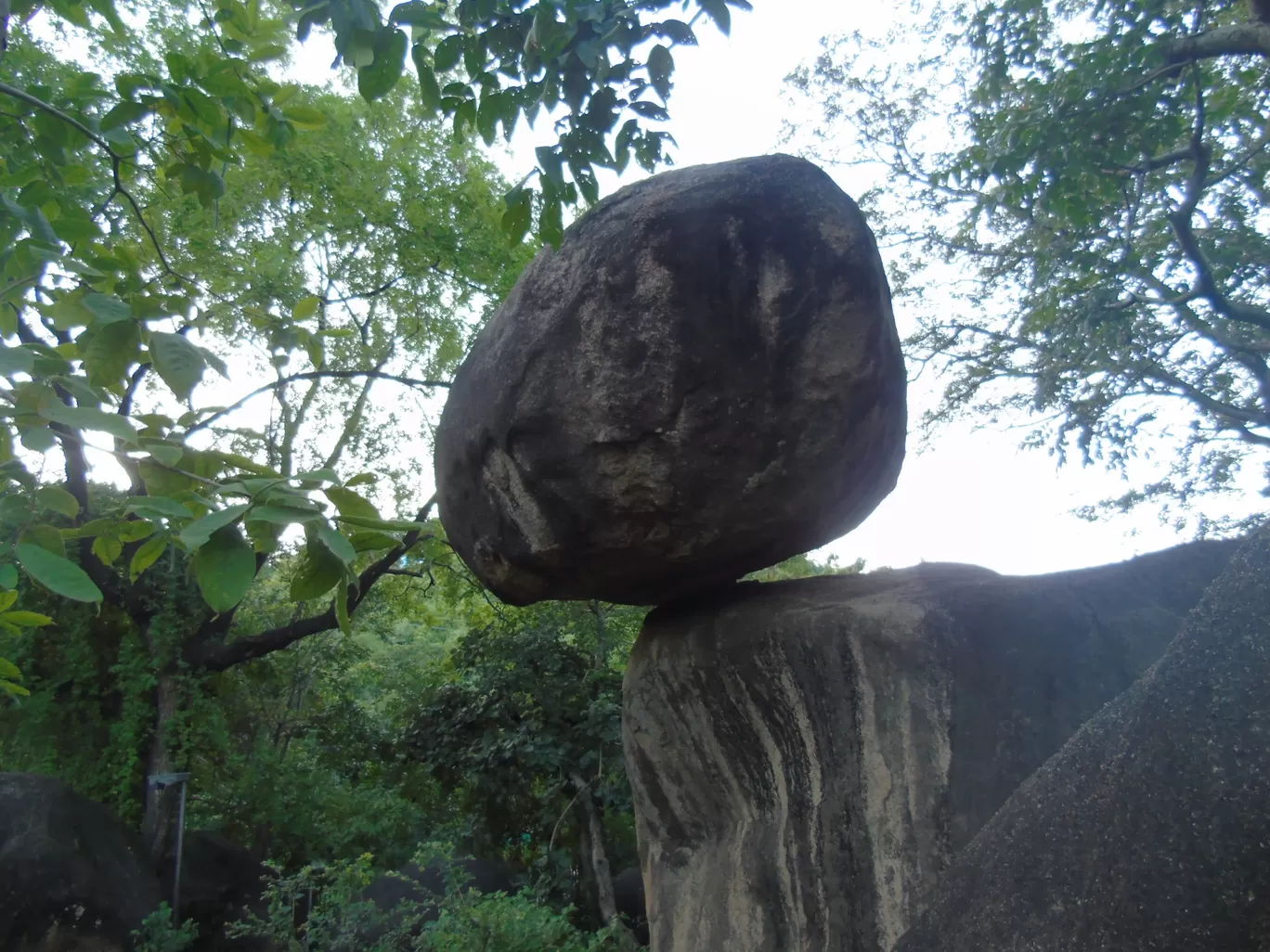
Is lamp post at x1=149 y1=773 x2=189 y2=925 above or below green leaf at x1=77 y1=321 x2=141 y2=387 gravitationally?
below

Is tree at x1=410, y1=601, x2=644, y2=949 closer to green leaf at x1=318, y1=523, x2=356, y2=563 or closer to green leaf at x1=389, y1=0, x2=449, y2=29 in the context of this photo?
green leaf at x1=389, y1=0, x2=449, y2=29

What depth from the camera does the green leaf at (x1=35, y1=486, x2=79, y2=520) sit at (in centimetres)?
131

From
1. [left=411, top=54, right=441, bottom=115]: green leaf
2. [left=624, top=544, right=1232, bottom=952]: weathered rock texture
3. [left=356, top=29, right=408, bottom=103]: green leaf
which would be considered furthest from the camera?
[left=624, top=544, right=1232, bottom=952]: weathered rock texture

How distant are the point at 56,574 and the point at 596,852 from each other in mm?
6458

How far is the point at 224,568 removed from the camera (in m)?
1.09

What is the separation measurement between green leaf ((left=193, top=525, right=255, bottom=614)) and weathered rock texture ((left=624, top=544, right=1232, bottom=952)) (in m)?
2.22

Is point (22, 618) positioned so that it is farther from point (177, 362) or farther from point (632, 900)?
point (632, 900)

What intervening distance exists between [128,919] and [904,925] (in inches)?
222

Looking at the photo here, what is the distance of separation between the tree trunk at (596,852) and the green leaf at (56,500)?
→ 597 cm

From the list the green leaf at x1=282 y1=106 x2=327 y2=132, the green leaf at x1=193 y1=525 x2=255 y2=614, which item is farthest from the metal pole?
the green leaf at x1=193 y1=525 x2=255 y2=614

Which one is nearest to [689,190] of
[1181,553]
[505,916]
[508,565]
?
[508,565]

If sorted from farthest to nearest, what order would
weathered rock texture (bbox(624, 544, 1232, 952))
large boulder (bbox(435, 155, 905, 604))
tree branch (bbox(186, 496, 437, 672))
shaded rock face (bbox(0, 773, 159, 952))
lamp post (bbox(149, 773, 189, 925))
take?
1. tree branch (bbox(186, 496, 437, 672))
2. lamp post (bbox(149, 773, 189, 925))
3. shaded rock face (bbox(0, 773, 159, 952))
4. large boulder (bbox(435, 155, 905, 604))
5. weathered rock texture (bbox(624, 544, 1232, 952))

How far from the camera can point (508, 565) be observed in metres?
3.39

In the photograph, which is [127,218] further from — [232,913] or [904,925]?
[904,925]
